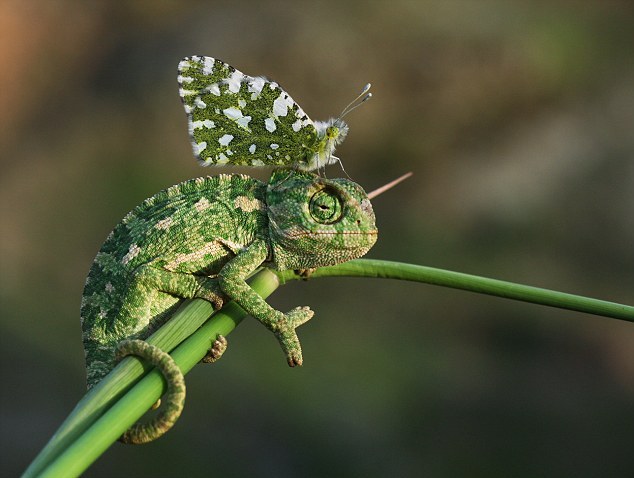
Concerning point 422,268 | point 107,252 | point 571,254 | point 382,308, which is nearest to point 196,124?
point 107,252

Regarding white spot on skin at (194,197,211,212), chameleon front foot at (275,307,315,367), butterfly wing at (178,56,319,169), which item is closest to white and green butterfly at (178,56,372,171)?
butterfly wing at (178,56,319,169)

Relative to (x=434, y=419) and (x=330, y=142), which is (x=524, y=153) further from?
(x=330, y=142)

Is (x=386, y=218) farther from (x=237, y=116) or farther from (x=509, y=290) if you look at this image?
(x=509, y=290)

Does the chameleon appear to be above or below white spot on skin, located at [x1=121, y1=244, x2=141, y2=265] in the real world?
below

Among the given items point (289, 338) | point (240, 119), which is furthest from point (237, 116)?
point (289, 338)

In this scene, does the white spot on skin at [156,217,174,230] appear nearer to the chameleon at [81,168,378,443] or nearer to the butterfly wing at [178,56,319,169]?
the chameleon at [81,168,378,443]
